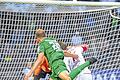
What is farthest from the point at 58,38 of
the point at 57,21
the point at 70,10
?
the point at 70,10

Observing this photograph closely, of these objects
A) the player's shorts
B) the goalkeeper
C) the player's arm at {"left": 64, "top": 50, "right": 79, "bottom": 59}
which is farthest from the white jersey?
the player's shorts

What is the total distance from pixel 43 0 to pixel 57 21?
58 cm

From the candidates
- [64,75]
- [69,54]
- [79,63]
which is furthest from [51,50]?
[79,63]

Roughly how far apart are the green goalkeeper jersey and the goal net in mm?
1178

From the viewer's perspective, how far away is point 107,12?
19.1 ft

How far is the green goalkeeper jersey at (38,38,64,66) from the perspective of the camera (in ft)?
14.4

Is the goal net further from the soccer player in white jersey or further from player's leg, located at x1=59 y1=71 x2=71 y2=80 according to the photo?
player's leg, located at x1=59 y1=71 x2=71 y2=80

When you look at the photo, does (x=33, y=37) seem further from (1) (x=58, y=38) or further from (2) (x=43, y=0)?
(2) (x=43, y=0)

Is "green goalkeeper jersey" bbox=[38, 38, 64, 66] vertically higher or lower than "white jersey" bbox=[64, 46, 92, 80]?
higher

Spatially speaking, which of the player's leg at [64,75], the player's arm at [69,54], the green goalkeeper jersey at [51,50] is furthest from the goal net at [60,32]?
the player's leg at [64,75]

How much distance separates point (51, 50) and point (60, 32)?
1.82 m

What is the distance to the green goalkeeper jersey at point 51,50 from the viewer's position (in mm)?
4387

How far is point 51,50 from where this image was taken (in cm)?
445

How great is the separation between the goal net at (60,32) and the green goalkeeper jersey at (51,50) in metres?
1.18
